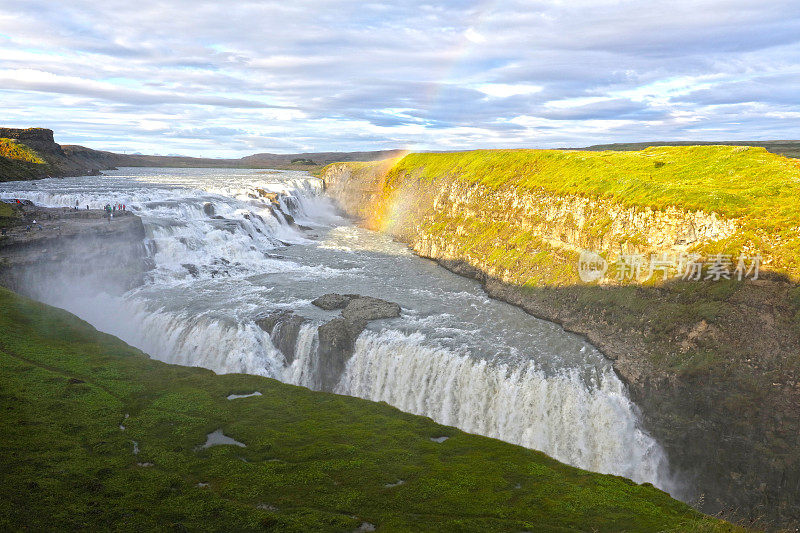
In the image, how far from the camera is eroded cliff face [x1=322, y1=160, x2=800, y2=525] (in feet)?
80.4

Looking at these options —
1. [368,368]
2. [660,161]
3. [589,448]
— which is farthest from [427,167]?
[589,448]

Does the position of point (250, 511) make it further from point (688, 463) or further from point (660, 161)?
point (660, 161)

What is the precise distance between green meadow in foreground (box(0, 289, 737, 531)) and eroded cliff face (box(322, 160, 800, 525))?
10994 millimetres

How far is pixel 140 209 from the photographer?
58.6 metres

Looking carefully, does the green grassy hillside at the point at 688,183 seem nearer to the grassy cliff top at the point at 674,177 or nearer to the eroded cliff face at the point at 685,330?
the grassy cliff top at the point at 674,177

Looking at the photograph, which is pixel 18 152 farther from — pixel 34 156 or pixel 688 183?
pixel 688 183

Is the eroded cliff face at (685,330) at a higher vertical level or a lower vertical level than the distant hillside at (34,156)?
lower

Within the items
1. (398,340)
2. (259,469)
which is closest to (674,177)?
(398,340)

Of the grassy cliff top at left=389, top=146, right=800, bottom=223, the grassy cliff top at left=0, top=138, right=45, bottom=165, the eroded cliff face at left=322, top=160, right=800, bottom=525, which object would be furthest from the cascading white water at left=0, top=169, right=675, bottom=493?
the grassy cliff top at left=0, top=138, right=45, bottom=165

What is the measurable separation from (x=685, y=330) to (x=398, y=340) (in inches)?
741

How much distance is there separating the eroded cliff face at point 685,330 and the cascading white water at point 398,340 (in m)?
1.81

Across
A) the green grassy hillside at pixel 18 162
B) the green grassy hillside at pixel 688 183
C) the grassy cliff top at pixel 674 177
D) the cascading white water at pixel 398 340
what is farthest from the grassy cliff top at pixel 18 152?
the grassy cliff top at pixel 674 177

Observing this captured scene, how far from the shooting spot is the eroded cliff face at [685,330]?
80.4ft

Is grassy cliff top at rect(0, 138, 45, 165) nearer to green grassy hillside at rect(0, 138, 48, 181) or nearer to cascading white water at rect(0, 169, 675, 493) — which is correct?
green grassy hillside at rect(0, 138, 48, 181)
